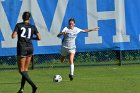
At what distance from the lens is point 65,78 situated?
15.8 meters

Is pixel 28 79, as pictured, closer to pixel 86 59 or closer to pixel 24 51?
pixel 24 51

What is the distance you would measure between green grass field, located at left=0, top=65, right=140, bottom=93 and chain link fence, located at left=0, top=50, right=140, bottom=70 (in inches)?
29.9

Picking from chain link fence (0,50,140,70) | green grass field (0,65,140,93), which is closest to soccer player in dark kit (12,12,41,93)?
green grass field (0,65,140,93)

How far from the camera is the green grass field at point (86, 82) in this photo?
12441 mm

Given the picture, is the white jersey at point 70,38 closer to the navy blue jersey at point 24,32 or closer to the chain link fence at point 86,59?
the navy blue jersey at point 24,32

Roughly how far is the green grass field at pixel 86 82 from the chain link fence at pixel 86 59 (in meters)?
0.76

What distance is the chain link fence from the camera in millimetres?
20297

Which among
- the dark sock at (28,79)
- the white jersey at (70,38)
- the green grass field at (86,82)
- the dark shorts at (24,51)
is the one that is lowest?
the green grass field at (86,82)

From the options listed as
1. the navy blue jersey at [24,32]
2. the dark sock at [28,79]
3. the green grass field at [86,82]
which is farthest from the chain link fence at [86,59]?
the dark sock at [28,79]

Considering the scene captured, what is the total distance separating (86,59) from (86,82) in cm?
629

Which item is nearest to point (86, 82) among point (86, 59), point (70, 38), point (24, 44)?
point (70, 38)

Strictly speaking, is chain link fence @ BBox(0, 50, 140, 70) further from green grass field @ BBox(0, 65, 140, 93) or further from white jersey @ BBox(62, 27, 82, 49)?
white jersey @ BBox(62, 27, 82, 49)

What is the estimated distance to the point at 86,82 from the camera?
1431cm

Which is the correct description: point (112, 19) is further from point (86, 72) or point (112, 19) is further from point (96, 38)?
point (86, 72)
